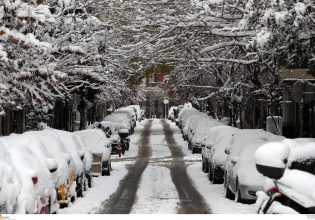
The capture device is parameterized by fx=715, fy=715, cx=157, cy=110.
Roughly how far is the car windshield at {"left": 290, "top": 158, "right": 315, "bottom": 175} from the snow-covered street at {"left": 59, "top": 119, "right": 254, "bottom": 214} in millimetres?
3541

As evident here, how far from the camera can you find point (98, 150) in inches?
989

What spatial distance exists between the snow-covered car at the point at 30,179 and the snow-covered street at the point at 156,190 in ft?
9.10

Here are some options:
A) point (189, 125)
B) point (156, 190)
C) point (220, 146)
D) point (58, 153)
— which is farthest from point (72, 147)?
point (189, 125)

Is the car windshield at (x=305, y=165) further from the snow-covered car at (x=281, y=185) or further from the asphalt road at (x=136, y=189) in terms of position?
the asphalt road at (x=136, y=189)

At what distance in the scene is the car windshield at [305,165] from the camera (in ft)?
36.6

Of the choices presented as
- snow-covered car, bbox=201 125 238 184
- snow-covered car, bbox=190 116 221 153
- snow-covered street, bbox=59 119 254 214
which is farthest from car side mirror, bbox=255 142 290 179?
snow-covered car, bbox=190 116 221 153

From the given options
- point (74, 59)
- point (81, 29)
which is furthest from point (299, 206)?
point (74, 59)

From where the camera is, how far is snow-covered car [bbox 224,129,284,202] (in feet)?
51.2

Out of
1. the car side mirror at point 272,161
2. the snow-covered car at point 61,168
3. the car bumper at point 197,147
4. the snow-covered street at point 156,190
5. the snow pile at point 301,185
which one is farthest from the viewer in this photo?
the car bumper at point 197,147

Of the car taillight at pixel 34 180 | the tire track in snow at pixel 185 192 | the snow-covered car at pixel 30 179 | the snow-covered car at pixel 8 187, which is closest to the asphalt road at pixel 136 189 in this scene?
the tire track in snow at pixel 185 192

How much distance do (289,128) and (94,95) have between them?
483 inches

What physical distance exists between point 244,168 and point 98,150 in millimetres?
9796

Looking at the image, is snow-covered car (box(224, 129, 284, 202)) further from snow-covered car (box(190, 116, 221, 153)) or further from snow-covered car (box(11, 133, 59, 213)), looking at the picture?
snow-covered car (box(190, 116, 221, 153))

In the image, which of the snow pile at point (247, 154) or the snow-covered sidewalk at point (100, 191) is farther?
the snow pile at point (247, 154)
